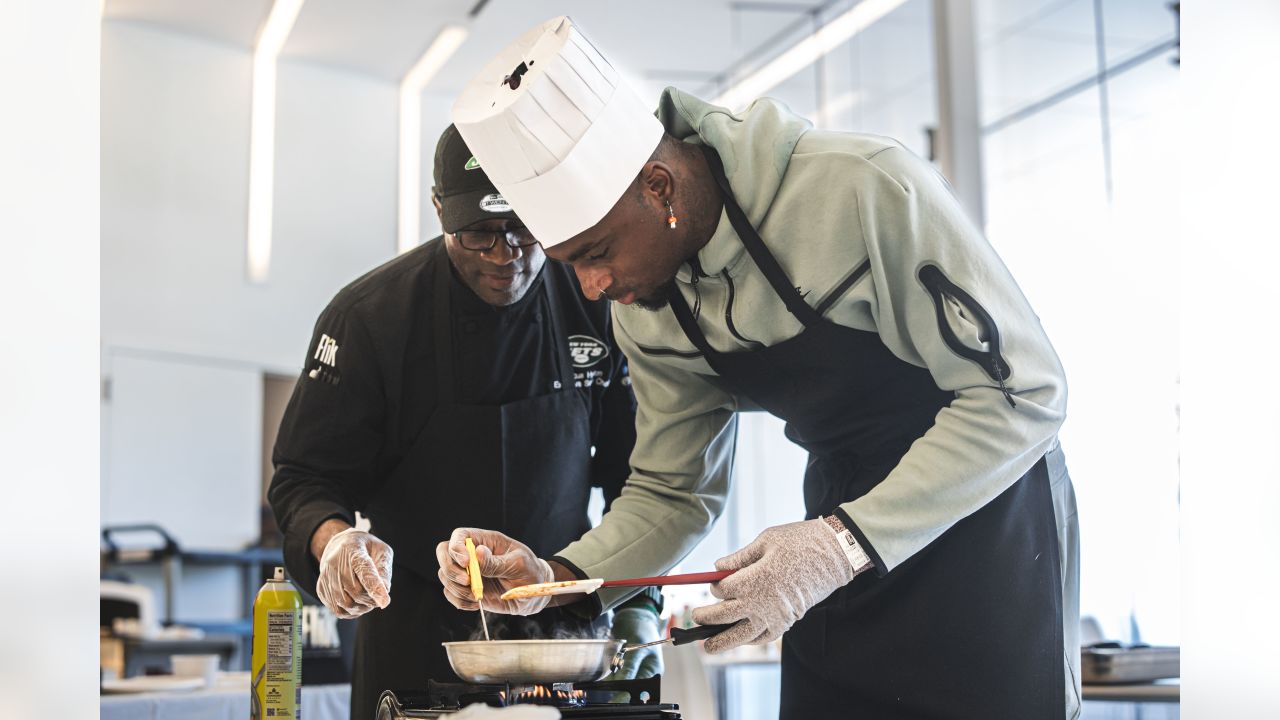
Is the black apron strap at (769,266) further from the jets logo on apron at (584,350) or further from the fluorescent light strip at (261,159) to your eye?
the fluorescent light strip at (261,159)

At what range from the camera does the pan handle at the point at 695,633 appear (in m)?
1.43

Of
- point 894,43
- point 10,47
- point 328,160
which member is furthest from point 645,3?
point 10,47

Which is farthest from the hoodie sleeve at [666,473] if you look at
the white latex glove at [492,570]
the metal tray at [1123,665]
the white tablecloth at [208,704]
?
the metal tray at [1123,665]

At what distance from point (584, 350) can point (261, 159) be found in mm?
6435

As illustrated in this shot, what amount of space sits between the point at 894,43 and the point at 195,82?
4383 millimetres

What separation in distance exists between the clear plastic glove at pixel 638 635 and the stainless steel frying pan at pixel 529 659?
57cm

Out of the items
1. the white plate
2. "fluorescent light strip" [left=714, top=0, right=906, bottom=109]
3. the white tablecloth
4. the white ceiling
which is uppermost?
the white ceiling

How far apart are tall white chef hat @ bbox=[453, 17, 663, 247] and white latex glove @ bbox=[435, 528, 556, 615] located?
44 cm

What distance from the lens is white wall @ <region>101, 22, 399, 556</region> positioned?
737 centimetres

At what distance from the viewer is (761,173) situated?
1.66m

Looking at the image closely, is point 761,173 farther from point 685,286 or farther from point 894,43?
point 894,43

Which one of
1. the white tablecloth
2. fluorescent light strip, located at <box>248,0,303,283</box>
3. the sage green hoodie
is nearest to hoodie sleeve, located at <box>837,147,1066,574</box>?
the sage green hoodie

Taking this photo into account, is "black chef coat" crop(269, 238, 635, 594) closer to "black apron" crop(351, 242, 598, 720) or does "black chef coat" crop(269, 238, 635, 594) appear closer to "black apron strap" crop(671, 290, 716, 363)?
"black apron" crop(351, 242, 598, 720)

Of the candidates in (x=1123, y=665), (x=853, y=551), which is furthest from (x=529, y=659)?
(x=1123, y=665)
